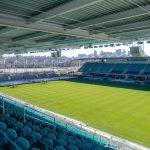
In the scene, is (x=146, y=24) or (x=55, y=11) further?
(x=146, y=24)

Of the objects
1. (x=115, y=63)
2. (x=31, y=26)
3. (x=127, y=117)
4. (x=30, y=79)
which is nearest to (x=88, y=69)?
(x=115, y=63)

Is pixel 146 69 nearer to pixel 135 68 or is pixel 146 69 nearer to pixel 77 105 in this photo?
pixel 135 68

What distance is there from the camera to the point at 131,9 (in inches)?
505

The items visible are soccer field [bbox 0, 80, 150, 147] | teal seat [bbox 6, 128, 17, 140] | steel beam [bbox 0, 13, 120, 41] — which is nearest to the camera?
teal seat [bbox 6, 128, 17, 140]

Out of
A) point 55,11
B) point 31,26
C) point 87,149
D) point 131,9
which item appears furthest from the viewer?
point 31,26

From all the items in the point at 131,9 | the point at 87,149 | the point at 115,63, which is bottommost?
the point at 87,149

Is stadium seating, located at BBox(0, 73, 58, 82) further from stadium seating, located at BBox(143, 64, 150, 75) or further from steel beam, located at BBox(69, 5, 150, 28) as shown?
steel beam, located at BBox(69, 5, 150, 28)

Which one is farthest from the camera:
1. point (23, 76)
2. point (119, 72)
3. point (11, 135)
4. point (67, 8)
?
point (119, 72)

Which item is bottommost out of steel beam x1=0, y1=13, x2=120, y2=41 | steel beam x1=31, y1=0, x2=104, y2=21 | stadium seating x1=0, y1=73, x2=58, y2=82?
stadium seating x1=0, y1=73, x2=58, y2=82

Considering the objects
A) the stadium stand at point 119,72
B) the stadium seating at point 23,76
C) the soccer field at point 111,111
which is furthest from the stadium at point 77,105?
the stadium seating at point 23,76

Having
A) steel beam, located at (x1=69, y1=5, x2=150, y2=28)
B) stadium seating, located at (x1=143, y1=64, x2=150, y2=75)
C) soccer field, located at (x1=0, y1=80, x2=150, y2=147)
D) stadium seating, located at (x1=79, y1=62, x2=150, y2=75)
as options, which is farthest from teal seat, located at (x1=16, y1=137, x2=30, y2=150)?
stadium seating, located at (x1=79, y1=62, x2=150, y2=75)

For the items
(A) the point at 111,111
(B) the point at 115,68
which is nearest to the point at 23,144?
(A) the point at 111,111

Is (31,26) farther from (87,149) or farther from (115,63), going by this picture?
(115,63)

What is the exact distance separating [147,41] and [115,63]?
21325 mm
